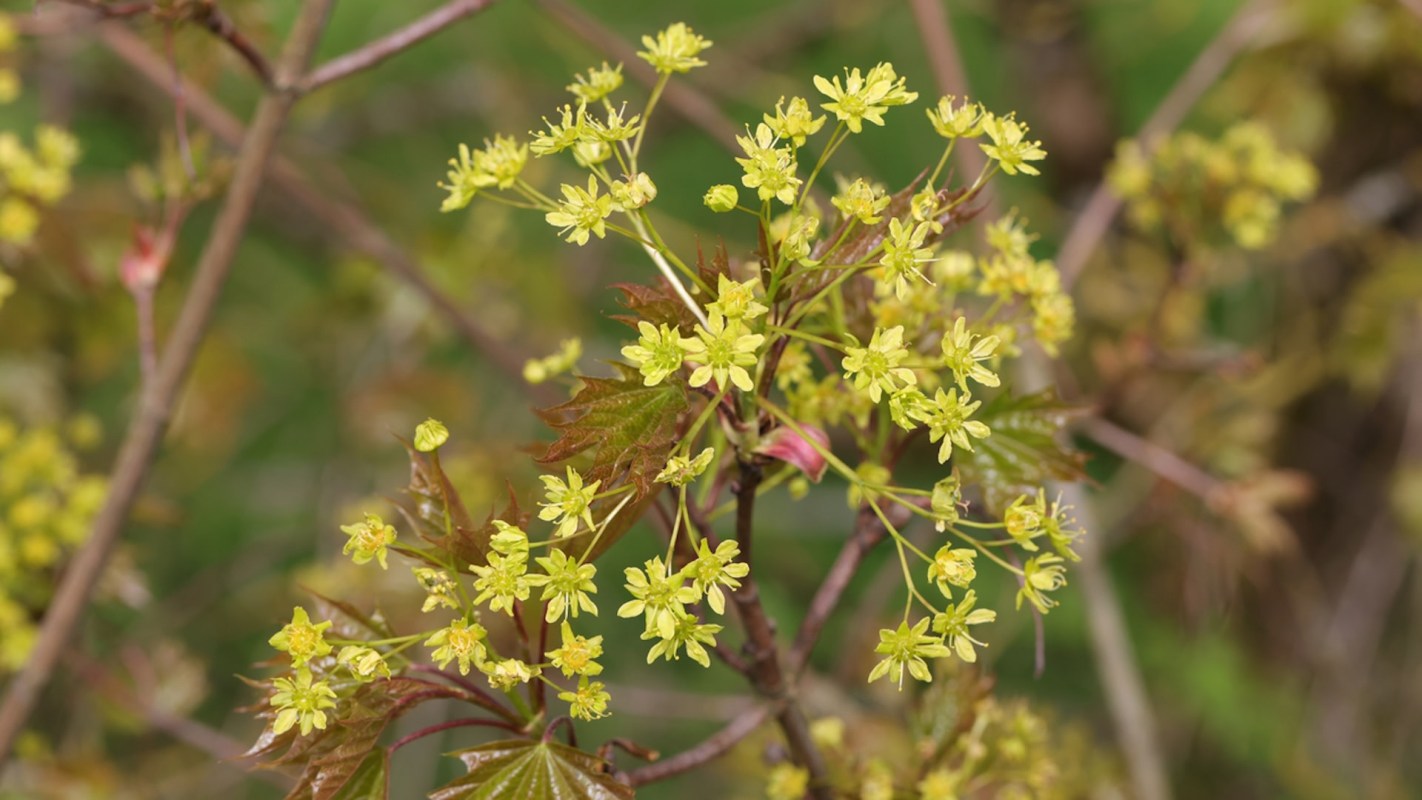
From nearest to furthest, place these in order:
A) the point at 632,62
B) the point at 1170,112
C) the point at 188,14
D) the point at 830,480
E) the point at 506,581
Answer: the point at 506,581 < the point at 188,14 < the point at 632,62 < the point at 1170,112 < the point at 830,480

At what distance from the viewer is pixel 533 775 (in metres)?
0.61

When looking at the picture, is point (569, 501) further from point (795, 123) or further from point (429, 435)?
point (795, 123)

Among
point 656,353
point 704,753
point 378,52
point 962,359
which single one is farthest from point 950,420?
point 378,52

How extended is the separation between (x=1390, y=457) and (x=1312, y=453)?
11cm

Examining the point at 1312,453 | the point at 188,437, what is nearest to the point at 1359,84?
the point at 1312,453

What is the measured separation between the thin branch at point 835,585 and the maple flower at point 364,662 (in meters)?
0.25

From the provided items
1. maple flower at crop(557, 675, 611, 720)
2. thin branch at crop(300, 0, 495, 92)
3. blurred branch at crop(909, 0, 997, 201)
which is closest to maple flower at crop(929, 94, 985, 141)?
maple flower at crop(557, 675, 611, 720)

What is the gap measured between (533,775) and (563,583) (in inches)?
4.9

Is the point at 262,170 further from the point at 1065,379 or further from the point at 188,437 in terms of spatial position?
the point at 188,437

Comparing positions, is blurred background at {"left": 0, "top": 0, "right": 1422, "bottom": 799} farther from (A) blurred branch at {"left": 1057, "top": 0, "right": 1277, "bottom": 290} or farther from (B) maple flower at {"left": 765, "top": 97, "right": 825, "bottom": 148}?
(B) maple flower at {"left": 765, "top": 97, "right": 825, "bottom": 148}

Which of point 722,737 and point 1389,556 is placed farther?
point 1389,556

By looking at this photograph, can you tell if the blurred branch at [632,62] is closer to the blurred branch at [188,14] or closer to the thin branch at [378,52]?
the thin branch at [378,52]

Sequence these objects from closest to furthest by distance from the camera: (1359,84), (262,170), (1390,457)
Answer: (262,170), (1359,84), (1390,457)

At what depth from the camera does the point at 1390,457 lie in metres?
1.90
